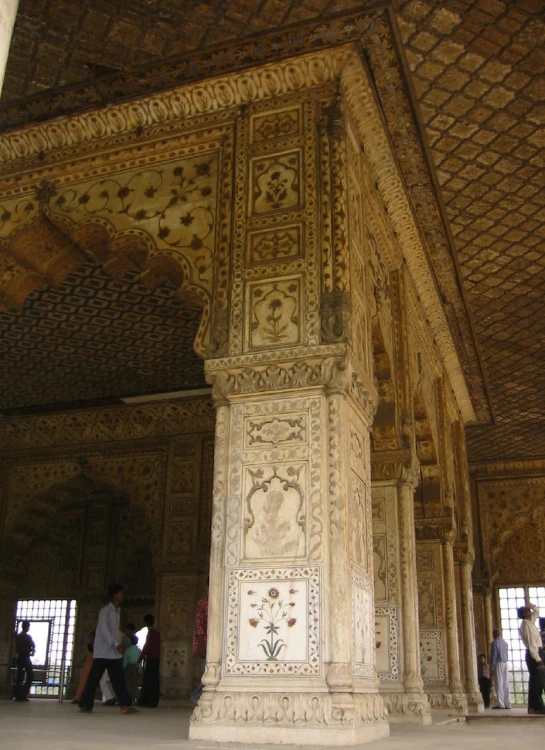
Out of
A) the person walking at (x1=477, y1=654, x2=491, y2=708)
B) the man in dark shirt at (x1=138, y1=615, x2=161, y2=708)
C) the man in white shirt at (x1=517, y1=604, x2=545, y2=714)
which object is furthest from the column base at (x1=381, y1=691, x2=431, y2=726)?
the person walking at (x1=477, y1=654, x2=491, y2=708)

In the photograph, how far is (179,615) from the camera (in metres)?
11.0

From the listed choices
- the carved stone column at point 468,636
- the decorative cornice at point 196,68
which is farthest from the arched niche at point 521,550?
the decorative cornice at point 196,68

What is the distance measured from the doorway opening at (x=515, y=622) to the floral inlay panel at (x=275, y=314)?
482 inches

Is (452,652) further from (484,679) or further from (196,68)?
(196,68)

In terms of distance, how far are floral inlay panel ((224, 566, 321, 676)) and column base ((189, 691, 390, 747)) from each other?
0.50 feet

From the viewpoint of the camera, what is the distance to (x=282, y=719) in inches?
180

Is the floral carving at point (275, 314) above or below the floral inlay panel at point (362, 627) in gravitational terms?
above

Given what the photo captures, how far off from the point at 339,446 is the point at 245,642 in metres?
1.27

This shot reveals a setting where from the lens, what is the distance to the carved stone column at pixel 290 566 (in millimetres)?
4633

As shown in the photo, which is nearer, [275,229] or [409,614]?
[275,229]

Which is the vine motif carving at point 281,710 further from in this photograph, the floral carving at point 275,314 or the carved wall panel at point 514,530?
the carved wall panel at point 514,530

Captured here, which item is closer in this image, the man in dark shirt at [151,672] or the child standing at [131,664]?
the man in dark shirt at [151,672]

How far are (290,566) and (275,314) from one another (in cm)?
166

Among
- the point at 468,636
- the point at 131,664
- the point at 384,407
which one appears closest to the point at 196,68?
the point at 384,407
